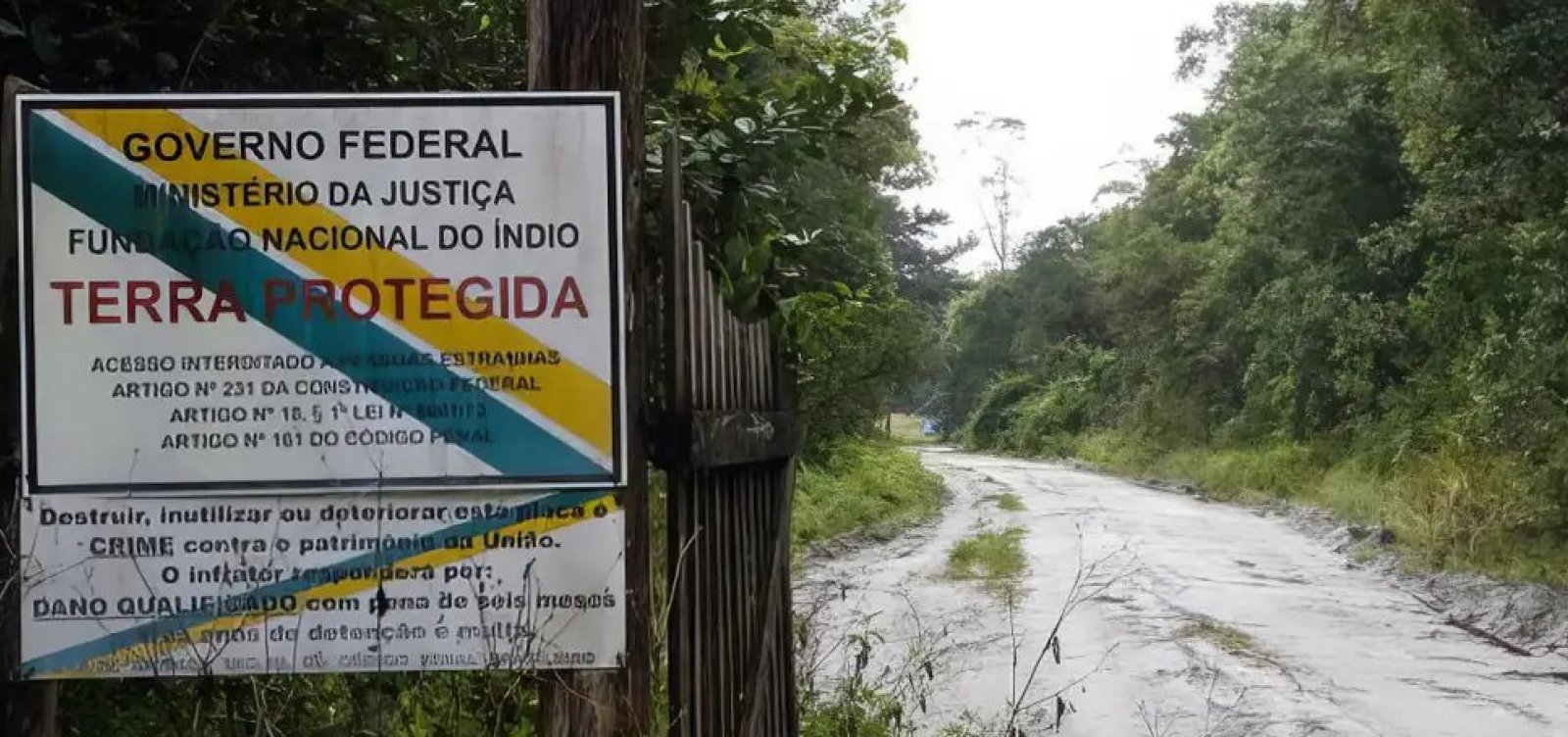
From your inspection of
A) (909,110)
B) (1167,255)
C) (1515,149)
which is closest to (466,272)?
(1515,149)

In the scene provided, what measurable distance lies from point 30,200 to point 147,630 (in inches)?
34.6

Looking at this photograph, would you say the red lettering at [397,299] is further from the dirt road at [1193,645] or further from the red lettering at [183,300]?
the dirt road at [1193,645]

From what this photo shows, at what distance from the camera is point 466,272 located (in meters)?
2.75

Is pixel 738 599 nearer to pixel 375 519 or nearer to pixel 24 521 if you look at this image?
pixel 375 519

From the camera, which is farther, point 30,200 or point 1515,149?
point 1515,149

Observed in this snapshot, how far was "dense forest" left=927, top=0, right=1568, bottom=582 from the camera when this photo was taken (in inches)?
602

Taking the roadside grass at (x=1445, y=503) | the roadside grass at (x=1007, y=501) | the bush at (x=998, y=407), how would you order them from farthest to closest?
the bush at (x=998, y=407)
the roadside grass at (x=1007, y=501)
the roadside grass at (x=1445, y=503)

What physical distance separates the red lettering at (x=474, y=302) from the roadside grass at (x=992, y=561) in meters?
11.7

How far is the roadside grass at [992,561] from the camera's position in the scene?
15266mm

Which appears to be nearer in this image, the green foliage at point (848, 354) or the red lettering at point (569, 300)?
the red lettering at point (569, 300)

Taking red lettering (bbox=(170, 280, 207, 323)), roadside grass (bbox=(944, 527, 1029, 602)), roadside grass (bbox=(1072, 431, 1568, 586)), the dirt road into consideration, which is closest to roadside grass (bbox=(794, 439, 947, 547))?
the dirt road

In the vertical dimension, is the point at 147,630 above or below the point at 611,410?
below

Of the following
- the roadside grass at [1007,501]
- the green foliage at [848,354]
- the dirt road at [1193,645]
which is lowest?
the dirt road at [1193,645]

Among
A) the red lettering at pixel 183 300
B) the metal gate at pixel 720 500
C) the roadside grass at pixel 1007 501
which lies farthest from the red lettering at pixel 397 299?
the roadside grass at pixel 1007 501
